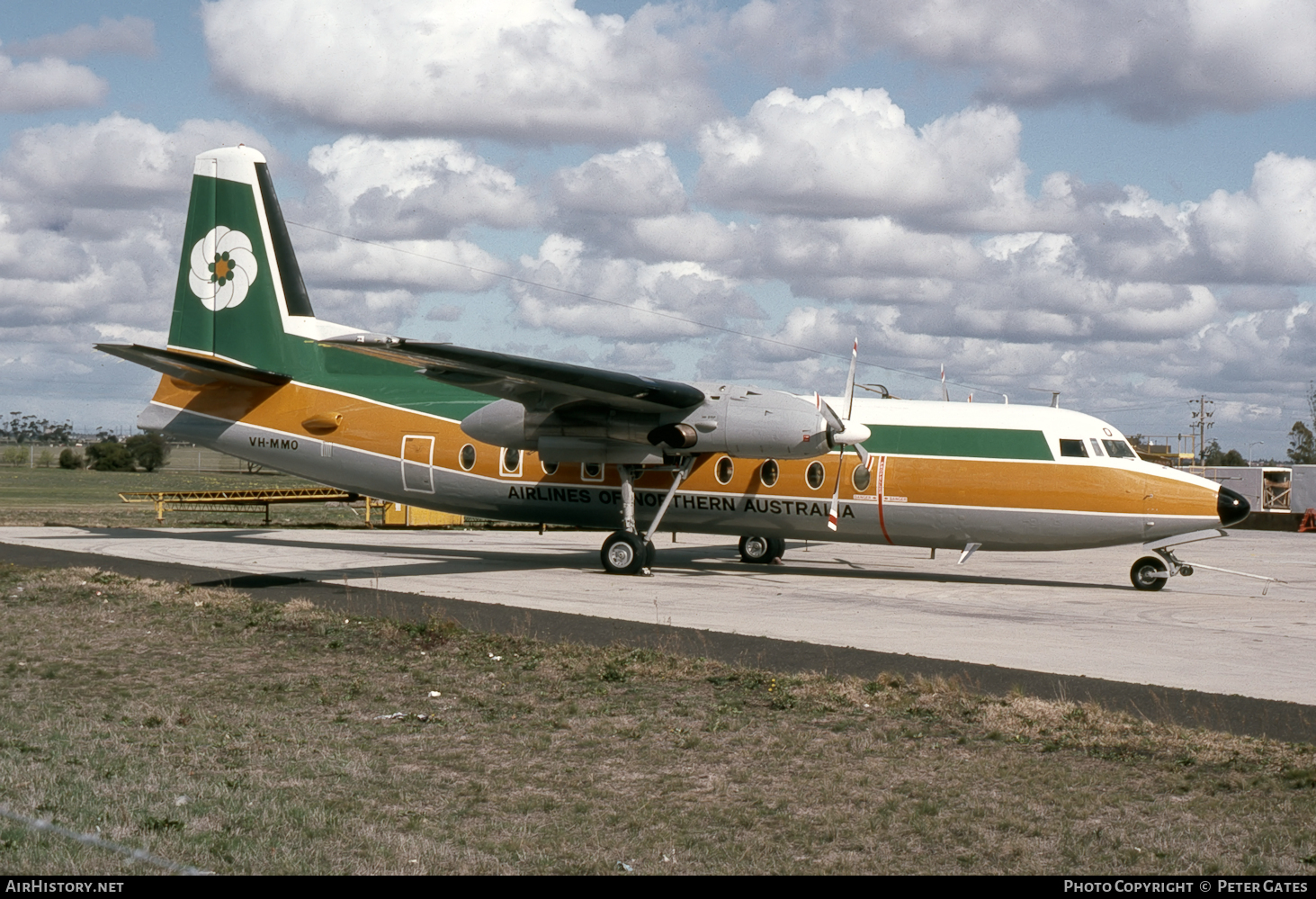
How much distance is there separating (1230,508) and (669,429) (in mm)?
9992

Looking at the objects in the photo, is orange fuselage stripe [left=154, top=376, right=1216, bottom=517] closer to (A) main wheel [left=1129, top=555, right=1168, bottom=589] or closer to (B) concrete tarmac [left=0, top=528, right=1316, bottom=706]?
(A) main wheel [left=1129, top=555, right=1168, bottom=589]

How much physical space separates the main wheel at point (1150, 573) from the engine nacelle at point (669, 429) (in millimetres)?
6331

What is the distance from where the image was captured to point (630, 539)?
22.3 m

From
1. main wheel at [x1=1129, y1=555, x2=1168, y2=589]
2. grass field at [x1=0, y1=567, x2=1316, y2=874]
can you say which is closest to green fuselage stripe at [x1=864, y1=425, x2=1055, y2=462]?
main wheel at [x1=1129, y1=555, x2=1168, y2=589]

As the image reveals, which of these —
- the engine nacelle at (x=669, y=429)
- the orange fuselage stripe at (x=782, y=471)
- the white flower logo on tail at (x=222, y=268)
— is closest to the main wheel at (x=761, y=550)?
the orange fuselage stripe at (x=782, y=471)

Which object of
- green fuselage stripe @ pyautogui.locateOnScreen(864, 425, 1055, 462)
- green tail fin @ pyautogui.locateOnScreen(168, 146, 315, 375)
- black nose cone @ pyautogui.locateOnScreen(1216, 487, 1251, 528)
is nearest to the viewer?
black nose cone @ pyautogui.locateOnScreen(1216, 487, 1251, 528)

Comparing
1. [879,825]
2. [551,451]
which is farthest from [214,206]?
[879,825]

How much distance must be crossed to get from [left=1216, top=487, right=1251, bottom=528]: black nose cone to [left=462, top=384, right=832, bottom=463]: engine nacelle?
6.92 meters

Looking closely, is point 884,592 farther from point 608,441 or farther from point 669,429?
point 608,441

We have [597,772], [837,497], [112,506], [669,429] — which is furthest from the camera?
[112,506]

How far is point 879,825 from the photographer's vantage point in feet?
22.9

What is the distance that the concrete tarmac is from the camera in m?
13.6

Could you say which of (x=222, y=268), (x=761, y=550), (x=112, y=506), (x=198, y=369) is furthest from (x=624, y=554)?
(x=112, y=506)

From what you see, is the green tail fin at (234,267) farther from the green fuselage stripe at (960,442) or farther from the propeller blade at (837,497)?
the green fuselage stripe at (960,442)
